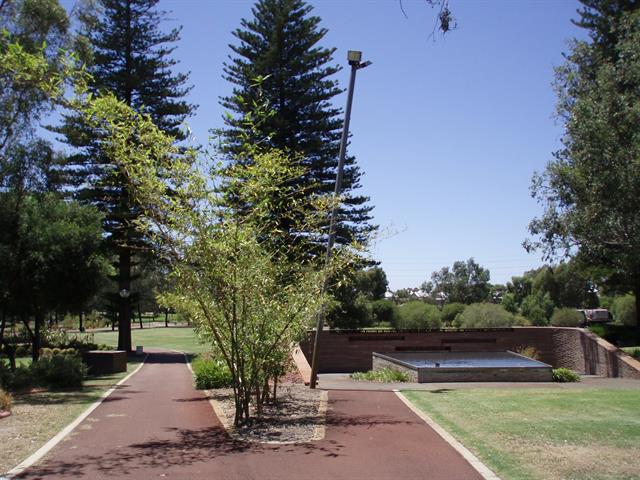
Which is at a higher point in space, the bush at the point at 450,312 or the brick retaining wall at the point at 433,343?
the bush at the point at 450,312

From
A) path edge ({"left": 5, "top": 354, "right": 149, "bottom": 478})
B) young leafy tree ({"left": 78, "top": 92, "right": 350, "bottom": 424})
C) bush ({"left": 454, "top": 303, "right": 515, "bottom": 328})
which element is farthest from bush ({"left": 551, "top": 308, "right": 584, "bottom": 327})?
young leafy tree ({"left": 78, "top": 92, "right": 350, "bottom": 424})

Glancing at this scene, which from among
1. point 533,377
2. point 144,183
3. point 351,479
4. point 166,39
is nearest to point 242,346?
point 144,183

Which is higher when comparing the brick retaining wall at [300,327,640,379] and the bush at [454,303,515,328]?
the bush at [454,303,515,328]

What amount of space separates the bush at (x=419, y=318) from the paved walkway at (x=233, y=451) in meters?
27.0

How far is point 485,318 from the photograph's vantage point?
3578 centimetres

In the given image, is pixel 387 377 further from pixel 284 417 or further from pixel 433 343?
pixel 433 343

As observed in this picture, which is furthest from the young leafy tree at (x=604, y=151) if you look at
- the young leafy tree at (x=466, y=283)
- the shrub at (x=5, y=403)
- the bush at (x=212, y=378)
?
the young leafy tree at (x=466, y=283)

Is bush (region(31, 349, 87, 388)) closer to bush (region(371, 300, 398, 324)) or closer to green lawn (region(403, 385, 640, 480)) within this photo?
green lawn (region(403, 385, 640, 480))

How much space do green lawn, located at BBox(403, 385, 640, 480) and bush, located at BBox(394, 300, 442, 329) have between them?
79.2 ft

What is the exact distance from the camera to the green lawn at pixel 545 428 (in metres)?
6.93

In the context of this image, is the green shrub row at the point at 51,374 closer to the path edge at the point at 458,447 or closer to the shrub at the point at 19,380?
the shrub at the point at 19,380

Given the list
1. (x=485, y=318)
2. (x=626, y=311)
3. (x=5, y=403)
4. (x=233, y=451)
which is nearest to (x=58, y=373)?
(x=5, y=403)

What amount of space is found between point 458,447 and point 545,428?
6.35 feet

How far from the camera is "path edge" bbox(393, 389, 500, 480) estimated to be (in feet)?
22.2
